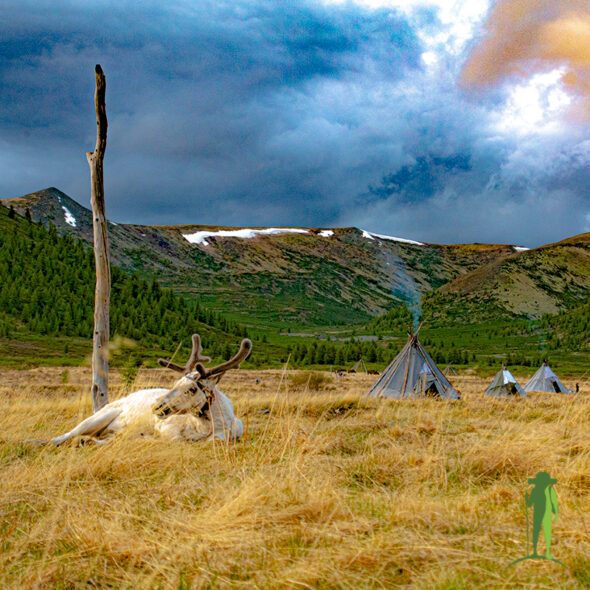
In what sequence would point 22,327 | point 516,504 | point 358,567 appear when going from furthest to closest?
point 22,327, point 516,504, point 358,567

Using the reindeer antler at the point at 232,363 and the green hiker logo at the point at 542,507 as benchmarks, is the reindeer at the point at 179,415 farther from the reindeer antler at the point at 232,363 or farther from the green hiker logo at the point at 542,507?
the green hiker logo at the point at 542,507

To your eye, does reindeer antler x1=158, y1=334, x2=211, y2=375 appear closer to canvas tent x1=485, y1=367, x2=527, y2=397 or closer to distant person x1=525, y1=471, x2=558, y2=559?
distant person x1=525, y1=471, x2=558, y2=559

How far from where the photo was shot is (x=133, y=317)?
7850 cm

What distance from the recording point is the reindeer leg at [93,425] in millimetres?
5672

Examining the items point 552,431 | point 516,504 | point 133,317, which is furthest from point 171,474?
point 133,317

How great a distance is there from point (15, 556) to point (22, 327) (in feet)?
246

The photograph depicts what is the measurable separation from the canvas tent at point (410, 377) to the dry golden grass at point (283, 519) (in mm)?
12906

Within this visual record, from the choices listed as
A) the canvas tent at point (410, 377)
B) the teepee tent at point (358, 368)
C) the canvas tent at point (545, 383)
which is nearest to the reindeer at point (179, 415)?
the canvas tent at point (410, 377)

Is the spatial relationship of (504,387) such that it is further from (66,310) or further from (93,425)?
(66,310)

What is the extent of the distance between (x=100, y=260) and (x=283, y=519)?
7.03m

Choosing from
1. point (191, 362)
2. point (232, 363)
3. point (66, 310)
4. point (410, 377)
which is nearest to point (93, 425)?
point (191, 362)

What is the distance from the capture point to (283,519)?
300 cm

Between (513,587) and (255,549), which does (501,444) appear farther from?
(255,549)

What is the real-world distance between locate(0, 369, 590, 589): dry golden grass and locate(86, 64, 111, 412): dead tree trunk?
290 cm
